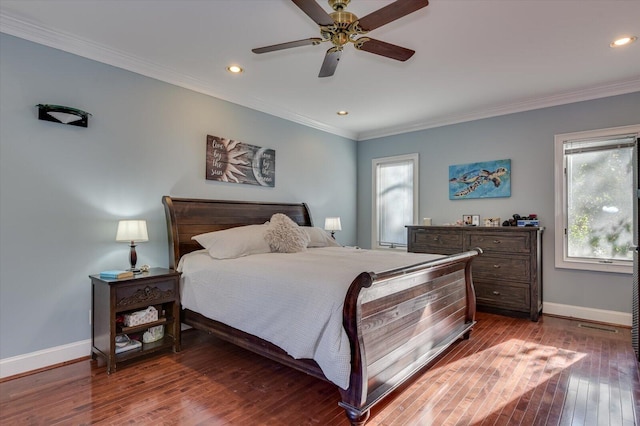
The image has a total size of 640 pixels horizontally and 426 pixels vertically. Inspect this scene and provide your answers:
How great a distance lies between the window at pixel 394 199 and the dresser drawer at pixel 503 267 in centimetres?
138

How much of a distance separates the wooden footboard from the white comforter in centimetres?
9

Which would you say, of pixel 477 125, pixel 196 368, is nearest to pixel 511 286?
pixel 477 125

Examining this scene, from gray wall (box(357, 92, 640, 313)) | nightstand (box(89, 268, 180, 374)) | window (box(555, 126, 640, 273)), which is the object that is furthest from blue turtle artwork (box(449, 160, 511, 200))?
nightstand (box(89, 268, 180, 374))

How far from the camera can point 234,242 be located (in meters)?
3.28

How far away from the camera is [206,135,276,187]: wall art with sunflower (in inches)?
155

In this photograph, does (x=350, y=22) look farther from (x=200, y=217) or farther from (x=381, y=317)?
(x=200, y=217)

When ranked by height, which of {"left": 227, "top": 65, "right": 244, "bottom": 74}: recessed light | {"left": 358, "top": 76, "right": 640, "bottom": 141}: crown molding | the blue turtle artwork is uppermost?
{"left": 227, "top": 65, "right": 244, "bottom": 74}: recessed light

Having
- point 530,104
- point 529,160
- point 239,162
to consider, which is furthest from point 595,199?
point 239,162

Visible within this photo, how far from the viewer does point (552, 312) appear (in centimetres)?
420

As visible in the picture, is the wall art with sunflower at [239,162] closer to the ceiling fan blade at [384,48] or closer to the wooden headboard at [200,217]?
the wooden headboard at [200,217]

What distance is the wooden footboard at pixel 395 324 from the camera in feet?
6.17

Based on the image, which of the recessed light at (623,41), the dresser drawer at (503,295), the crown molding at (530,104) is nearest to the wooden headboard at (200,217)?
the crown molding at (530,104)

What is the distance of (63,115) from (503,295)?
4.94 m

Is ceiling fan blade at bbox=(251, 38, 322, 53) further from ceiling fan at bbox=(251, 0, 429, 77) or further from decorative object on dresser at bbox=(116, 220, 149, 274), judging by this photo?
decorative object on dresser at bbox=(116, 220, 149, 274)
